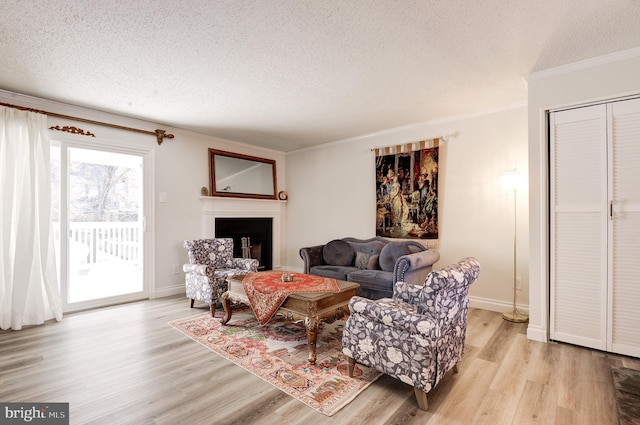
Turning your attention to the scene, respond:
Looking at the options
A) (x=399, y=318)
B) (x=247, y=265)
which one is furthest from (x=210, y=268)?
(x=399, y=318)

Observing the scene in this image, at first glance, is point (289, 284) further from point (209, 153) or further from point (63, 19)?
point (209, 153)

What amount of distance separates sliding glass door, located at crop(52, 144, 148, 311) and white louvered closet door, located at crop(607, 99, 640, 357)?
528 centimetres

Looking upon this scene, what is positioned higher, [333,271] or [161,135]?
[161,135]

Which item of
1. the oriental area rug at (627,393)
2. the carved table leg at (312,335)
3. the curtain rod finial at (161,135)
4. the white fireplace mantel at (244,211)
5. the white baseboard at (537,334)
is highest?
the curtain rod finial at (161,135)

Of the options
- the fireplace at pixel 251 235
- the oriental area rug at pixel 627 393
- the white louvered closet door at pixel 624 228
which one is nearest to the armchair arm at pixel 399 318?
the oriental area rug at pixel 627 393

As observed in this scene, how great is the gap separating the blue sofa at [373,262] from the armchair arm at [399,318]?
1.49m

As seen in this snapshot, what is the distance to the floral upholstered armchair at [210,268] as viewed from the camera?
364 cm

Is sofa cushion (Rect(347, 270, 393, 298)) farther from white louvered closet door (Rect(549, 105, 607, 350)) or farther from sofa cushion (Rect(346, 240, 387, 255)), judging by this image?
white louvered closet door (Rect(549, 105, 607, 350))

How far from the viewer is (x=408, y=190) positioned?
14.9 feet

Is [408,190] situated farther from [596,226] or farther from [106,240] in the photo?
[106,240]

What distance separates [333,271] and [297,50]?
2817 millimetres

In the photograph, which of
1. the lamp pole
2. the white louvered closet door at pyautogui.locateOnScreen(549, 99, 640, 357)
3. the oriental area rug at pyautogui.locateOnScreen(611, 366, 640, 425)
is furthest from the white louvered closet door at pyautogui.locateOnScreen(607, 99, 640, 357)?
the lamp pole

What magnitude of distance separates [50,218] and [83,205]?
0.65 meters

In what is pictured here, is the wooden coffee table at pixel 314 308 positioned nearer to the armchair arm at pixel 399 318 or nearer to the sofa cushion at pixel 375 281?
the armchair arm at pixel 399 318
